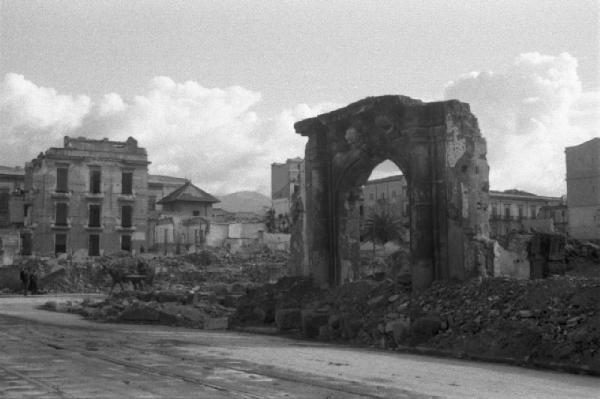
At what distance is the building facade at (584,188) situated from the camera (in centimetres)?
4403

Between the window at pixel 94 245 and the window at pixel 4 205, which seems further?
the window at pixel 4 205

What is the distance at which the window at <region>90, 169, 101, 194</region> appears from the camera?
56375 mm

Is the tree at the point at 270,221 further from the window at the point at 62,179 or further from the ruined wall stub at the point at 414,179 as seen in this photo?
the ruined wall stub at the point at 414,179

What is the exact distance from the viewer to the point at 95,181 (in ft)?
186

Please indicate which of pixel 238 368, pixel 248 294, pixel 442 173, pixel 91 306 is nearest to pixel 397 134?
pixel 442 173

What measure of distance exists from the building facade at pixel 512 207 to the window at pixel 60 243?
128 feet

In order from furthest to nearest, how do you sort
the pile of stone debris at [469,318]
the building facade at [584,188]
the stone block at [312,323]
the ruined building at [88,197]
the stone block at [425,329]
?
the ruined building at [88,197] < the building facade at [584,188] < the stone block at [312,323] < the stone block at [425,329] < the pile of stone debris at [469,318]

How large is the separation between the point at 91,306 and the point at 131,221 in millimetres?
33980

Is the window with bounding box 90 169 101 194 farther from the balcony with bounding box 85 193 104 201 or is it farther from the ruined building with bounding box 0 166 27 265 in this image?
the ruined building with bounding box 0 166 27 265

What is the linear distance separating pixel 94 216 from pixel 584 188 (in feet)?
124

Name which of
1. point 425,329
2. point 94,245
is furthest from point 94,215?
point 425,329

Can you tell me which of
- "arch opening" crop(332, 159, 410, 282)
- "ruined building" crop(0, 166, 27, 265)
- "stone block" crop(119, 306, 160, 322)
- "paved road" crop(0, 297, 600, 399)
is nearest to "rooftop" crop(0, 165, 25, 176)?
"ruined building" crop(0, 166, 27, 265)

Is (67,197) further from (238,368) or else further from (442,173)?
(238,368)

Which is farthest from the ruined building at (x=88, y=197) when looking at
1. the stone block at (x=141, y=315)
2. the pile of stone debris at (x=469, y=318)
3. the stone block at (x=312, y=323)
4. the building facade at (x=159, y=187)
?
the stone block at (x=312, y=323)
